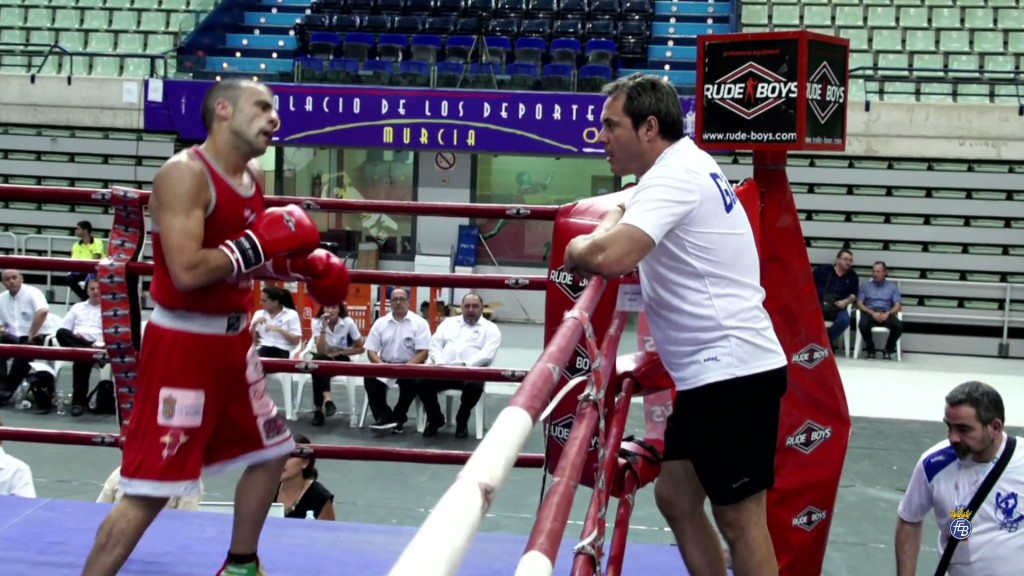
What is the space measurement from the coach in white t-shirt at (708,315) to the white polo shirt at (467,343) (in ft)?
17.9

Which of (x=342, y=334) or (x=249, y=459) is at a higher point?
(x=249, y=459)

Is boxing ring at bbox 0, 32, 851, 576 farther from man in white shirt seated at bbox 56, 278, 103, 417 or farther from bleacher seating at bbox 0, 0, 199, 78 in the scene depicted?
bleacher seating at bbox 0, 0, 199, 78

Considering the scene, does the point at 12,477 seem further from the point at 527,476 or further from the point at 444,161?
the point at 444,161

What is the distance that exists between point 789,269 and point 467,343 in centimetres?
496

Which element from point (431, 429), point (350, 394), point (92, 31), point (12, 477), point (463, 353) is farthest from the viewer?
point (92, 31)

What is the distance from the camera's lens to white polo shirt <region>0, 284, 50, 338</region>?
334 inches

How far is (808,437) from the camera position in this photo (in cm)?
303

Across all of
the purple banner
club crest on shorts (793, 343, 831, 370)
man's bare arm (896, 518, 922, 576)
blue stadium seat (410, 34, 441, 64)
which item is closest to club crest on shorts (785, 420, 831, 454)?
club crest on shorts (793, 343, 831, 370)

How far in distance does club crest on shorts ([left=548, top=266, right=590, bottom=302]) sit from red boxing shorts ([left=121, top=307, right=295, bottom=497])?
88 cm

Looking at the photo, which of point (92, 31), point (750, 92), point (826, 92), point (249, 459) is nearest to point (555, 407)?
point (249, 459)

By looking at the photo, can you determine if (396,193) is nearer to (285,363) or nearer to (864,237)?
(864,237)

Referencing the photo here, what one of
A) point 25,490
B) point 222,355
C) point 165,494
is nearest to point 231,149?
point 222,355

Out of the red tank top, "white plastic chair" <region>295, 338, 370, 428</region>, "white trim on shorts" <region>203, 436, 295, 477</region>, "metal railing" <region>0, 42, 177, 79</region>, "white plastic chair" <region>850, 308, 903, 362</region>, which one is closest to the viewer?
the red tank top

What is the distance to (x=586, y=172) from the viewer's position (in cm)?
1366
